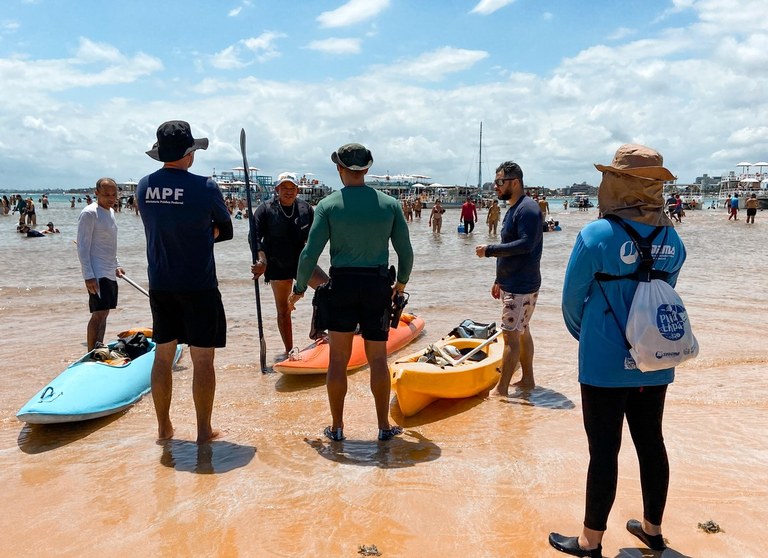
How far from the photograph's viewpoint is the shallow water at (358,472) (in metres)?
2.86

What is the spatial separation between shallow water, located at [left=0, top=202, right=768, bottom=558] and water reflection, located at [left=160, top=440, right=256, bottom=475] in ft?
0.05

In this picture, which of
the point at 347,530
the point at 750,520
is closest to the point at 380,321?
the point at 347,530

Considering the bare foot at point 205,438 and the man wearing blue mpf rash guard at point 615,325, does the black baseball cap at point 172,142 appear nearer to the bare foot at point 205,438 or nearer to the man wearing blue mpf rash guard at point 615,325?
the bare foot at point 205,438

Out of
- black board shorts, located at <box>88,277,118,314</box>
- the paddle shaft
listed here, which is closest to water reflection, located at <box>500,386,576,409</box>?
the paddle shaft

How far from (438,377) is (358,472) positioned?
3.95 ft

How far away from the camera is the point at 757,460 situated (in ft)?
11.7

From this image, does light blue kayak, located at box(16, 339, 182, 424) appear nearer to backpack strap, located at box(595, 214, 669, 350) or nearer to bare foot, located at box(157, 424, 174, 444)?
bare foot, located at box(157, 424, 174, 444)

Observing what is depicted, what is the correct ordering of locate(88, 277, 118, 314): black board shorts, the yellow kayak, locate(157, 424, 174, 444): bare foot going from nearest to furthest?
locate(157, 424, 174, 444): bare foot < the yellow kayak < locate(88, 277, 118, 314): black board shorts

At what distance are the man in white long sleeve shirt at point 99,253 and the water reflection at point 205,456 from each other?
234 centimetres

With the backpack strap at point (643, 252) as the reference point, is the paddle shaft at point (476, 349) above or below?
below

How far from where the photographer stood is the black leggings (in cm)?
253

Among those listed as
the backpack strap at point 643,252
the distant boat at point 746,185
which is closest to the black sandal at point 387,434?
the backpack strap at point 643,252

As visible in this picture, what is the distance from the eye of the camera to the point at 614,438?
2551 millimetres

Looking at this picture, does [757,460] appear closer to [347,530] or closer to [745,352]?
[347,530]
